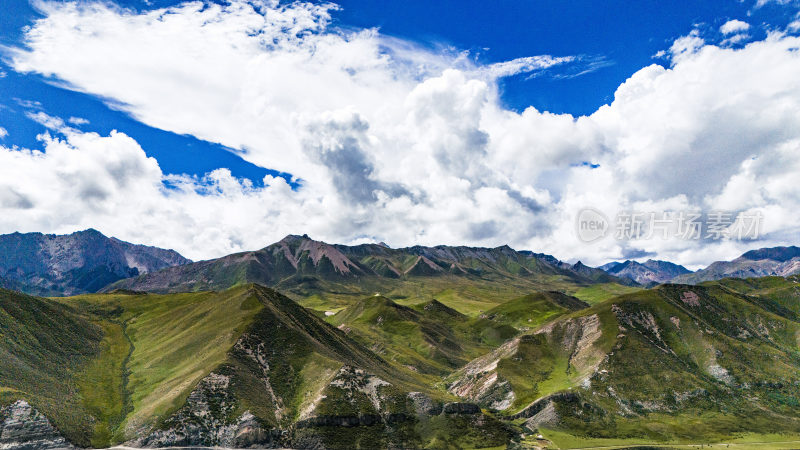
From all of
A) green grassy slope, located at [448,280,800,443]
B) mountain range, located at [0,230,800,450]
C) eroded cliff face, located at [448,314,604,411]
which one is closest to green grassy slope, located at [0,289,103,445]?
mountain range, located at [0,230,800,450]

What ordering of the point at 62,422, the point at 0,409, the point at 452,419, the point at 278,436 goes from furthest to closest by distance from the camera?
the point at 452,419
the point at 278,436
the point at 62,422
the point at 0,409

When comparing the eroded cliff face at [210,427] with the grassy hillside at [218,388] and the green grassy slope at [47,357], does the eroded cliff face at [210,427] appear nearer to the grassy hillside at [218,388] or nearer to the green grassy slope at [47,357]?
the grassy hillside at [218,388]

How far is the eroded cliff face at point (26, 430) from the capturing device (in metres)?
104

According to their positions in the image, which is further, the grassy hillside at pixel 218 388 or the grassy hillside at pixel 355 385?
the grassy hillside at pixel 355 385

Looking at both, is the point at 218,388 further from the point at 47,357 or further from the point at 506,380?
the point at 506,380

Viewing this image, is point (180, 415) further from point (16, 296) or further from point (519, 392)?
point (519, 392)

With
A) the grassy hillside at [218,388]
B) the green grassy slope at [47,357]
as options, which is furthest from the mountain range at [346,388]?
the green grassy slope at [47,357]

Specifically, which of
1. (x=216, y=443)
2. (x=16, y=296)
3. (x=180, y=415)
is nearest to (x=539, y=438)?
(x=216, y=443)

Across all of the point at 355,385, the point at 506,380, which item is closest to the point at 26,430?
the point at 355,385

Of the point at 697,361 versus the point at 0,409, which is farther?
the point at 697,361

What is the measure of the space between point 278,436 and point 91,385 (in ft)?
232

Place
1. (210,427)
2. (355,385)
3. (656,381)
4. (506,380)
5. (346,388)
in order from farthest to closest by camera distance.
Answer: (506,380), (656,381), (355,385), (346,388), (210,427)

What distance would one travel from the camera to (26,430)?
106812 millimetres

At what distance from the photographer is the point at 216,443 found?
118875 millimetres
